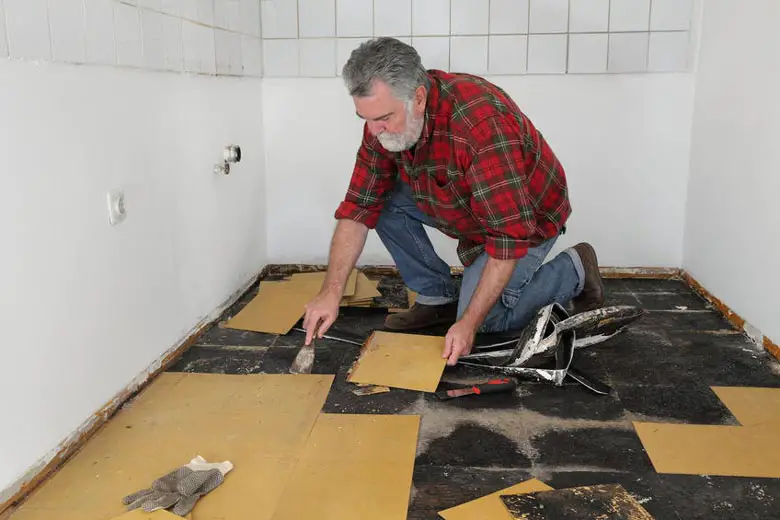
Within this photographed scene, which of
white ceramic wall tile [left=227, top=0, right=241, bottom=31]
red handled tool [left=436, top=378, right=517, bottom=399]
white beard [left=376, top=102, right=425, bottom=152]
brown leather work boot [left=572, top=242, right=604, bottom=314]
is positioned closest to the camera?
white beard [left=376, top=102, right=425, bottom=152]

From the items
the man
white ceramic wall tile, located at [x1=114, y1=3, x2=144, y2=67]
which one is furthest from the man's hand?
white ceramic wall tile, located at [x1=114, y1=3, x2=144, y2=67]

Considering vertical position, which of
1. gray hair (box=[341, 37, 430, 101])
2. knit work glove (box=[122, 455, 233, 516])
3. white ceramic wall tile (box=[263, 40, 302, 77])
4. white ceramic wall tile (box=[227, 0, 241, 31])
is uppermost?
white ceramic wall tile (box=[227, 0, 241, 31])

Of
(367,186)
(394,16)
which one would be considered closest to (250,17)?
(394,16)

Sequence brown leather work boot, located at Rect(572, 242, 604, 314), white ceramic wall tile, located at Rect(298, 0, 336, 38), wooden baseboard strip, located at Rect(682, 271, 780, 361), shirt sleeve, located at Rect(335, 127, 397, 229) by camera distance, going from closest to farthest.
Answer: shirt sleeve, located at Rect(335, 127, 397, 229) < wooden baseboard strip, located at Rect(682, 271, 780, 361) < brown leather work boot, located at Rect(572, 242, 604, 314) < white ceramic wall tile, located at Rect(298, 0, 336, 38)

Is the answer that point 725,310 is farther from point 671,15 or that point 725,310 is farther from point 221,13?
point 221,13

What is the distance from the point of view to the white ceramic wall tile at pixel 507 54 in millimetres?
3037

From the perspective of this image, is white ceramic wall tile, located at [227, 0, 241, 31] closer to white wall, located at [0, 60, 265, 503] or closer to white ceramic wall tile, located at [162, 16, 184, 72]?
white wall, located at [0, 60, 265, 503]

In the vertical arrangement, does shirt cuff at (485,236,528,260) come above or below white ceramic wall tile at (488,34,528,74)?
below

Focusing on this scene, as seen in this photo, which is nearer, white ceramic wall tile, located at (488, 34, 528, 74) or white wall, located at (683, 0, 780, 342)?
white wall, located at (683, 0, 780, 342)

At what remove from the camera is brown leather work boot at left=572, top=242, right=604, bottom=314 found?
2.37m

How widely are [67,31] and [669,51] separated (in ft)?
7.97

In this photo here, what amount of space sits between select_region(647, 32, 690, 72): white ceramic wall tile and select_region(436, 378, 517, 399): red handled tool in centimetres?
178

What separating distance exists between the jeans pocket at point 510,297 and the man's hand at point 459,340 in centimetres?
34

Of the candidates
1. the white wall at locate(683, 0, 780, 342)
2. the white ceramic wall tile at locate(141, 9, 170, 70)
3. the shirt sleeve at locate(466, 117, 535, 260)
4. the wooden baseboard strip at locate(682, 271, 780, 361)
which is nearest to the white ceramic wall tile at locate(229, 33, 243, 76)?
the white ceramic wall tile at locate(141, 9, 170, 70)
